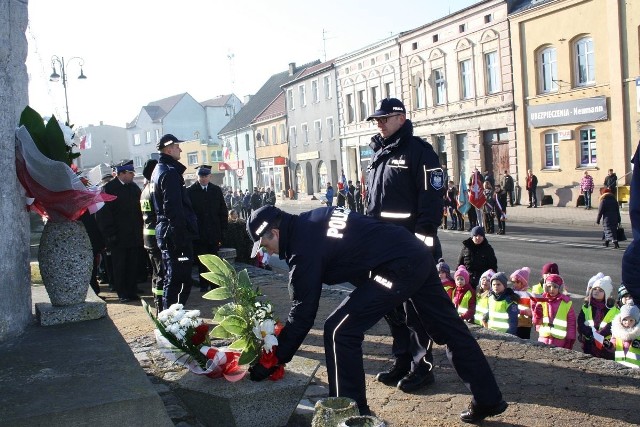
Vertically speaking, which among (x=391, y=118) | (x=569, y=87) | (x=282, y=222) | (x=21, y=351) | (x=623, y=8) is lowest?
(x=21, y=351)

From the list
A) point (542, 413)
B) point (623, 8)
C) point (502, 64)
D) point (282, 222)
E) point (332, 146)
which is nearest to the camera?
point (282, 222)

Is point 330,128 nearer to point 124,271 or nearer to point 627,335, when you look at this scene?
point 124,271

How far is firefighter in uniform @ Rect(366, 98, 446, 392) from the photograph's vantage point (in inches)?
203

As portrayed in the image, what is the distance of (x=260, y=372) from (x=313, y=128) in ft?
159

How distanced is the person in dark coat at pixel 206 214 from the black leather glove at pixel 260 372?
5.68 meters

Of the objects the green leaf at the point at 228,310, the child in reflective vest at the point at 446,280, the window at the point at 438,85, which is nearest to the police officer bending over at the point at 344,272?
the green leaf at the point at 228,310

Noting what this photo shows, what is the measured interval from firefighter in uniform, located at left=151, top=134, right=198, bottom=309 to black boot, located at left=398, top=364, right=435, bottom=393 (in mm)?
2882

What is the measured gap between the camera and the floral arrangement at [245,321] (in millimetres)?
4277

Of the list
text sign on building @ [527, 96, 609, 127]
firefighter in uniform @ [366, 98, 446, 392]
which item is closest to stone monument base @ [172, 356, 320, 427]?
firefighter in uniform @ [366, 98, 446, 392]

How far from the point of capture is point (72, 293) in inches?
201

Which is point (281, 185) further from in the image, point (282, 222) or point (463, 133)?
point (282, 222)

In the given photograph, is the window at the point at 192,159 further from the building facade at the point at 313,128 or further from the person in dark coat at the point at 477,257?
the person in dark coat at the point at 477,257

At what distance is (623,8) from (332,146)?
26381mm

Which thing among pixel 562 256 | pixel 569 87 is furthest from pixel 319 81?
pixel 562 256
